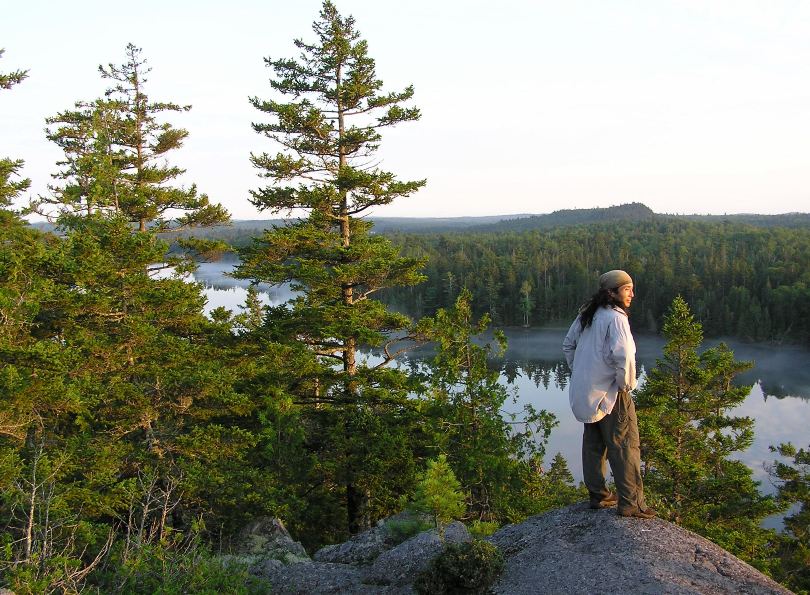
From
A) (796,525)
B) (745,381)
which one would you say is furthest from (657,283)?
(796,525)

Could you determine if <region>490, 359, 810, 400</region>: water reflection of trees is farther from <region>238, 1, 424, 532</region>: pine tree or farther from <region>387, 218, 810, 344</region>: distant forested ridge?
<region>238, 1, 424, 532</region>: pine tree

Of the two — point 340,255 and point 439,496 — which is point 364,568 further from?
point 340,255

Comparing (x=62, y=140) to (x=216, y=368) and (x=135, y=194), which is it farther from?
(x=216, y=368)

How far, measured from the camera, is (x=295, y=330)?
12188 mm

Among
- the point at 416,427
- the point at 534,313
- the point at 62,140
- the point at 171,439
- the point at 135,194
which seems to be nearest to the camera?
the point at 171,439

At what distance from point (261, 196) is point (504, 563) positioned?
10.0m

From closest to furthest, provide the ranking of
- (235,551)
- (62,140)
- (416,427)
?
(235,551)
(416,427)
(62,140)

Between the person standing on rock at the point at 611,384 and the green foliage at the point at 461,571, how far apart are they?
1372 mm

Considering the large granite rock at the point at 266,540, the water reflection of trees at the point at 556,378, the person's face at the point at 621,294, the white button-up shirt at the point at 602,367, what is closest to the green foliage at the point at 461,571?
the white button-up shirt at the point at 602,367

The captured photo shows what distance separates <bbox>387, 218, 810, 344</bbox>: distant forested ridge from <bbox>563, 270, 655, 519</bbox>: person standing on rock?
187ft

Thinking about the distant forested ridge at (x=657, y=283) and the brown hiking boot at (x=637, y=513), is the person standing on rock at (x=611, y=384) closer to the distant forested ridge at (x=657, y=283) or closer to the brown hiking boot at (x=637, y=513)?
the brown hiking boot at (x=637, y=513)

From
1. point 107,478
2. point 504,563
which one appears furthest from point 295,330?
point 504,563

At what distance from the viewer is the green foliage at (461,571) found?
4895mm

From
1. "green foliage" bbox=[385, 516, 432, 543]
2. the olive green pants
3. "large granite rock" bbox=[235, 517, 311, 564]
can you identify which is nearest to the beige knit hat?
the olive green pants
